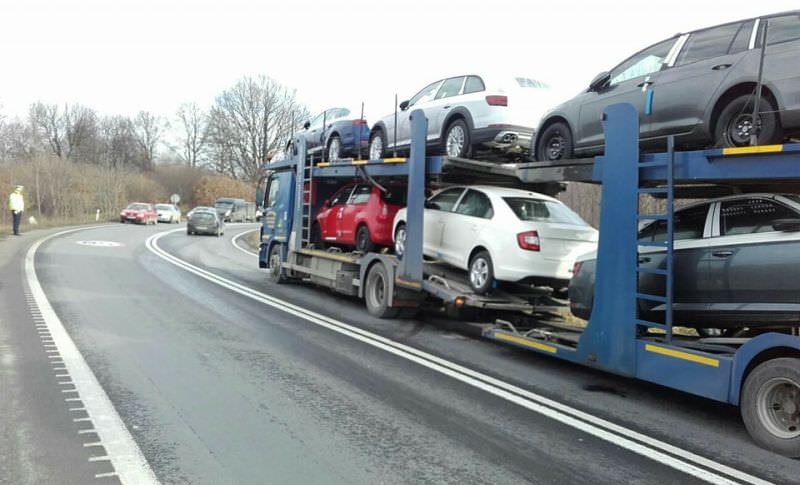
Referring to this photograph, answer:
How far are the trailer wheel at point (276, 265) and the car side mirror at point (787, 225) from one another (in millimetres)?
10597

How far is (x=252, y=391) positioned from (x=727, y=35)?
545 cm

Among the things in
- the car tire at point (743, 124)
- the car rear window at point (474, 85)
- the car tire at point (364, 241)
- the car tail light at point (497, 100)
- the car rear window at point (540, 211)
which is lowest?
the car tire at point (364, 241)

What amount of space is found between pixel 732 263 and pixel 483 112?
4.49m

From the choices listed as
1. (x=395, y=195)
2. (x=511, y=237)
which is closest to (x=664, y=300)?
(x=511, y=237)

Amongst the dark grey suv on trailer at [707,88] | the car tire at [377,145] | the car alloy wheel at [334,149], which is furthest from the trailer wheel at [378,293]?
the dark grey suv on trailer at [707,88]

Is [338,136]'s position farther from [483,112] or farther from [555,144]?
[555,144]

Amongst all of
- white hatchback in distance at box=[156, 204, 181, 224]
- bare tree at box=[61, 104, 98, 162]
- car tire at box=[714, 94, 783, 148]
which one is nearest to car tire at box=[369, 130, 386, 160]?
car tire at box=[714, 94, 783, 148]

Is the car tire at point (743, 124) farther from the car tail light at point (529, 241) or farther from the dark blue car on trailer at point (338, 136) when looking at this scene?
Answer: the dark blue car on trailer at point (338, 136)

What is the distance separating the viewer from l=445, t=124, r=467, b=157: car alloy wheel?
30.7ft

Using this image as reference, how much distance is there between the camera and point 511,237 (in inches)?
310

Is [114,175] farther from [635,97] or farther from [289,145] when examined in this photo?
[635,97]

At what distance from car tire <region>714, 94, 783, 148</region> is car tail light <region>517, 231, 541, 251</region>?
2.54 metres

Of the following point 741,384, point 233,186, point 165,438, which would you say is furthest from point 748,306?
point 233,186

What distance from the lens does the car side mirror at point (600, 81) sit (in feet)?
22.9
